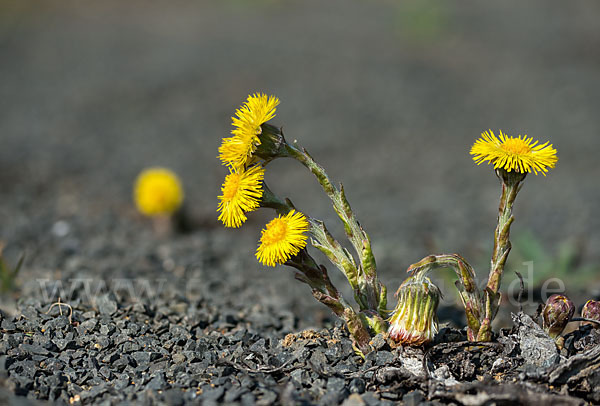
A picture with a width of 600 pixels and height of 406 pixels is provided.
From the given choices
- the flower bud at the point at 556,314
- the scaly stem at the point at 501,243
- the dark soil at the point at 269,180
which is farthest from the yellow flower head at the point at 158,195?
the flower bud at the point at 556,314

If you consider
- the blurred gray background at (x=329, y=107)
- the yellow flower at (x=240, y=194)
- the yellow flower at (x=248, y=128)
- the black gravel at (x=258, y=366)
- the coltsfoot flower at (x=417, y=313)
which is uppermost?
the blurred gray background at (x=329, y=107)

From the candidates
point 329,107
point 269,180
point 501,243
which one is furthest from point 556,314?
point 329,107

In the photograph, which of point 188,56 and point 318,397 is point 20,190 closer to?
point 318,397

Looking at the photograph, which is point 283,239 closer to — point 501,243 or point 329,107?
point 501,243

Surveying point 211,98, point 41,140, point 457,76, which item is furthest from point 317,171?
point 457,76

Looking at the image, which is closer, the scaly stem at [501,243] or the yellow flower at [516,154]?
the yellow flower at [516,154]

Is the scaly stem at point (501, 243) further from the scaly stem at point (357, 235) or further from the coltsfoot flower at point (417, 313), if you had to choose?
the scaly stem at point (357, 235)
